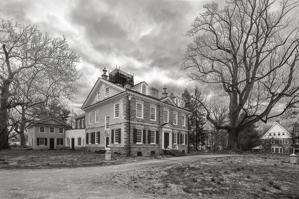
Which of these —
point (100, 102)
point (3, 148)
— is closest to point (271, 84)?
point (100, 102)

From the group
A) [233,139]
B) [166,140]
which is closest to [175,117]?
[166,140]

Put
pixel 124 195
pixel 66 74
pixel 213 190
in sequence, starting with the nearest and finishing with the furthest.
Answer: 1. pixel 124 195
2. pixel 213 190
3. pixel 66 74

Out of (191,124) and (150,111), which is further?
(191,124)

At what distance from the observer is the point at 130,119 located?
23.4m

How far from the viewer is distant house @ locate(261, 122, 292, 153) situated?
205ft

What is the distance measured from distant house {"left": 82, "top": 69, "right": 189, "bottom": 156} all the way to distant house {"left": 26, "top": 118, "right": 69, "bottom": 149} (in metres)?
17.6

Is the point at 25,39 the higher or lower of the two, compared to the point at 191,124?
higher

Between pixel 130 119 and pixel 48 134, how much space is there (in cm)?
2972

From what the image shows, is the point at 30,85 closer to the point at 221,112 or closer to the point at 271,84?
the point at 271,84

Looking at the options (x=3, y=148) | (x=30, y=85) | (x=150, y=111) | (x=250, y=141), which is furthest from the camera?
(x=250, y=141)

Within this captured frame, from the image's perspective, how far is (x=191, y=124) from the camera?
155 feet

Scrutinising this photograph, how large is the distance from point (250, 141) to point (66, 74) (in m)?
39.7

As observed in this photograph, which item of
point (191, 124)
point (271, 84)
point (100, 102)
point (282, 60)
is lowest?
point (191, 124)

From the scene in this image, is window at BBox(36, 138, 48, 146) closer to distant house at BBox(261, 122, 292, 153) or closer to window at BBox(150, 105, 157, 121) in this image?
window at BBox(150, 105, 157, 121)
